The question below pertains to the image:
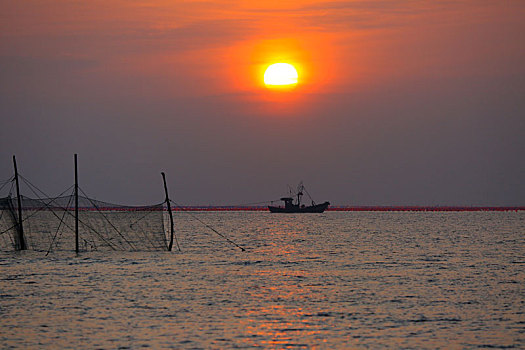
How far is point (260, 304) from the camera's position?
3897 cm

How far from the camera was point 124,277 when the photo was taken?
54.0 metres

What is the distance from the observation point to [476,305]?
38844 millimetres

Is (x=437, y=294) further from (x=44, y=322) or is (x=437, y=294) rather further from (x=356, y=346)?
(x=44, y=322)

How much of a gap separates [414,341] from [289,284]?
20.5 metres

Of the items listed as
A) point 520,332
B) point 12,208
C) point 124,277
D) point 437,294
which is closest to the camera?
point 520,332

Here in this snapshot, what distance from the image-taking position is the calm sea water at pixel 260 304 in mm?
29328

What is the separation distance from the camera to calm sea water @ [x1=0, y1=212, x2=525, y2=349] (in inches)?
1155

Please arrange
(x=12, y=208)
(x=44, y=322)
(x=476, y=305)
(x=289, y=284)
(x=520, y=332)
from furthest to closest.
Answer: (x=12, y=208) → (x=289, y=284) → (x=476, y=305) → (x=44, y=322) → (x=520, y=332)

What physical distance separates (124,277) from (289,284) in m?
12.3

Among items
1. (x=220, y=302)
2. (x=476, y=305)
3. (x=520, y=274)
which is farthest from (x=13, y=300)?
(x=520, y=274)

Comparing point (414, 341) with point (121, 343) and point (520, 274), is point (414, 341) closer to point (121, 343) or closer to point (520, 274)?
point (121, 343)

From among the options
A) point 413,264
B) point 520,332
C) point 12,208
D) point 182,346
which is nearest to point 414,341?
point 520,332

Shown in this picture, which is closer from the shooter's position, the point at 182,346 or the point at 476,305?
the point at 182,346

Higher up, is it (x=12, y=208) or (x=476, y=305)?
(x=12, y=208)
